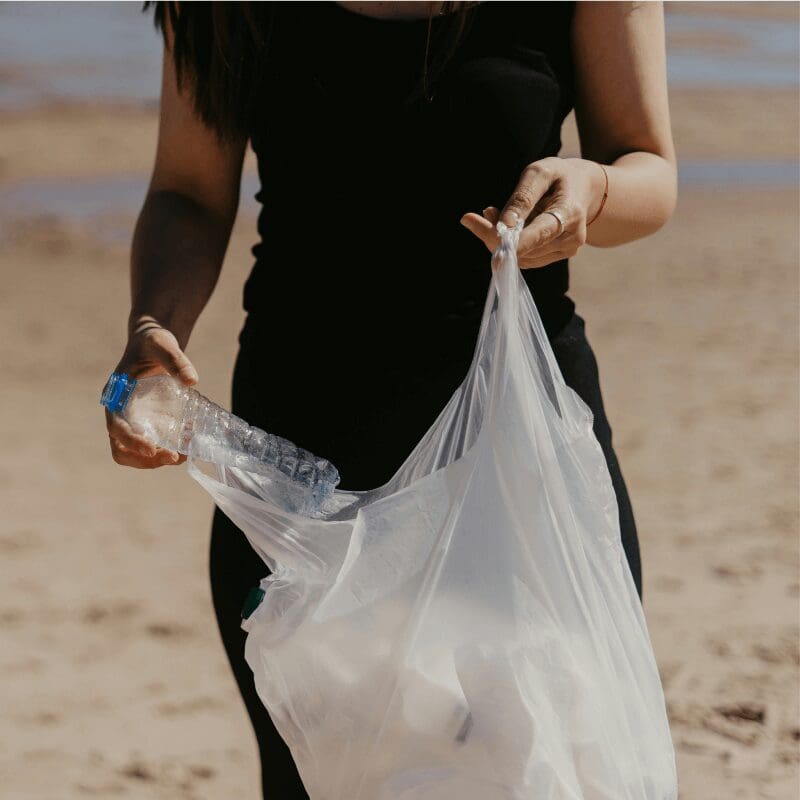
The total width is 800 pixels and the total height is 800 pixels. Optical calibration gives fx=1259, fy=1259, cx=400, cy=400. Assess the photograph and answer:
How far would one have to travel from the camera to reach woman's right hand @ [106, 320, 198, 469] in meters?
1.30

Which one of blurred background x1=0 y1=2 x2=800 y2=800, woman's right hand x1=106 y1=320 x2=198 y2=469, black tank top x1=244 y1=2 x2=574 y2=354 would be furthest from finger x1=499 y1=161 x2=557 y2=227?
blurred background x1=0 y1=2 x2=800 y2=800

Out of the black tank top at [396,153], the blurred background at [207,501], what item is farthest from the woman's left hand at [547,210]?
the blurred background at [207,501]

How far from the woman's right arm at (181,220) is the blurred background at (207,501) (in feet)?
5.56

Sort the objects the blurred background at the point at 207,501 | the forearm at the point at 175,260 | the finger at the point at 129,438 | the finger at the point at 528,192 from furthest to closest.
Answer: the blurred background at the point at 207,501
the forearm at the point at 175,260
the finger at the point at 129,438
the finger at the point at 528,192

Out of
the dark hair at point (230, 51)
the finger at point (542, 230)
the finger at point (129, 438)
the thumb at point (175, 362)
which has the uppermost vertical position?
the dark hair at point (230, 51)

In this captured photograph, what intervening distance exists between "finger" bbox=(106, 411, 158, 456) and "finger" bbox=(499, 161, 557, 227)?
0.44 meters

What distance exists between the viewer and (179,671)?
10.9 ft

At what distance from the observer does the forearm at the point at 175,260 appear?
142cm

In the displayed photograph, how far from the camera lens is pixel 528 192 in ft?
3.84

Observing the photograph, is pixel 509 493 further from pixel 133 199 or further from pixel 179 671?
pixel 133 199

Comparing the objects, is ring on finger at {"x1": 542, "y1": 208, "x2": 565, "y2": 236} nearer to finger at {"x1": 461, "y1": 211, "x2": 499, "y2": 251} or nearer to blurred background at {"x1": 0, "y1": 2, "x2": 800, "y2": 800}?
finger at {"x1": 461, "y1": 211, "x2": 499, "y2": 251}

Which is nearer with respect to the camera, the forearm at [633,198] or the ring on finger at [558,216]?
the ring on finger at [558,216]

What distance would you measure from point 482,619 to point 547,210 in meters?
0.39

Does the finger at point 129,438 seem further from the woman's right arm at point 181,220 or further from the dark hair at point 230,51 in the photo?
the dark hair at point 230,51
